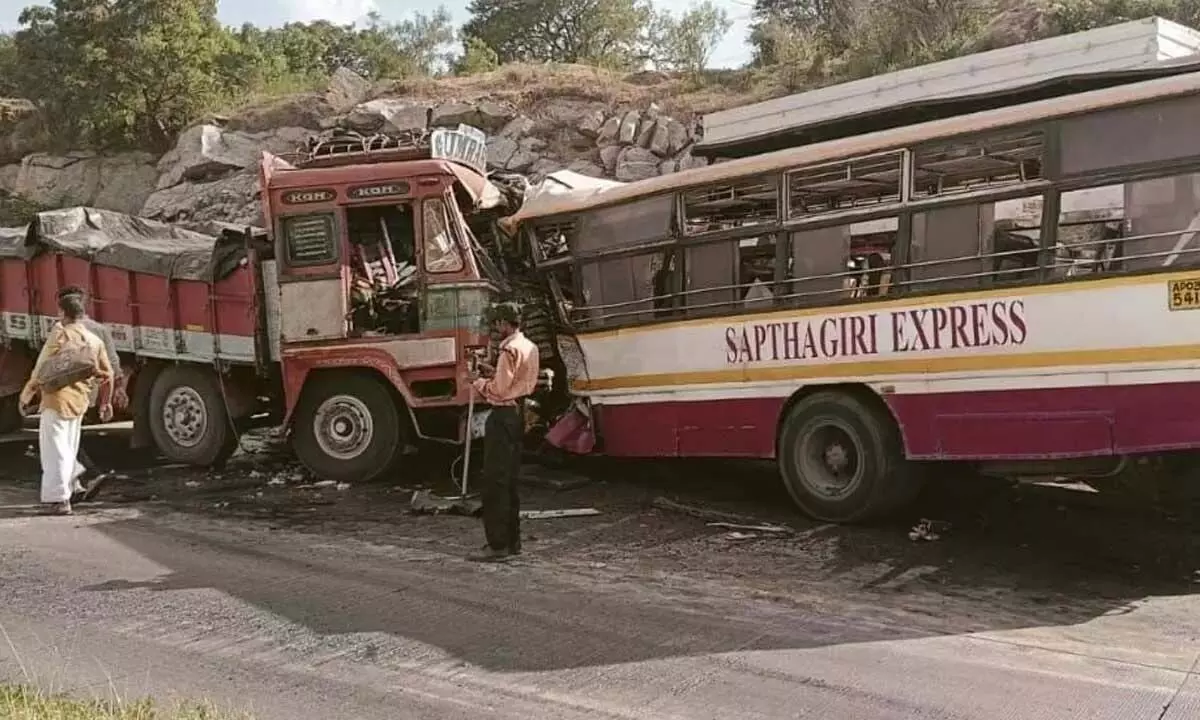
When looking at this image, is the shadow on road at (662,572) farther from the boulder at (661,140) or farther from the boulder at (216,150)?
the boulder at (216,150)

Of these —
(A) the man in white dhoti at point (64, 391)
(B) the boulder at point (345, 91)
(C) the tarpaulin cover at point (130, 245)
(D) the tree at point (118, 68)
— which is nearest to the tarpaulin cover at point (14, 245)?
(C) the tarpaulin cover at point (130, 245)

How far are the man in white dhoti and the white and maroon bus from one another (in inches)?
147

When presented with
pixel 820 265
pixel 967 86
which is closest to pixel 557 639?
pixel 820 265

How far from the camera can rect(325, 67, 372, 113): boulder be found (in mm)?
28859

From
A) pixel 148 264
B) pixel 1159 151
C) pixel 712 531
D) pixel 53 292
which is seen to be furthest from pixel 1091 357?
pixel 53 292

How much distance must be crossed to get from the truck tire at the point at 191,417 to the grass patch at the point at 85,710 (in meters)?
6.09

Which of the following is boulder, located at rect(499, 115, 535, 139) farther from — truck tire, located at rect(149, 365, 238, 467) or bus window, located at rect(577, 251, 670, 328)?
bus window, located at rect(577, 251, 670, 328)

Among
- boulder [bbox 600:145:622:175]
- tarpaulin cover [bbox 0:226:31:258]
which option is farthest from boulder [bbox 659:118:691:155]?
tarpaulin cover [bbox 0:226:31:258]

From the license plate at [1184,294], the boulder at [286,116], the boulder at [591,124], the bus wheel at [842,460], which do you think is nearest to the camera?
the license plate at [1184,294]

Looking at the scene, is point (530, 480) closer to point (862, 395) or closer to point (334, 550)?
point (334, 550)

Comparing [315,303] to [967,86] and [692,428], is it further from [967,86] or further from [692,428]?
[967,86]

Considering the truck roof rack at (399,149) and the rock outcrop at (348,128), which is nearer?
the truck roof rack at (399,149)

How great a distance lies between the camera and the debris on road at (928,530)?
25.7ft

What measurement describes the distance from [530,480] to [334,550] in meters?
2.61
